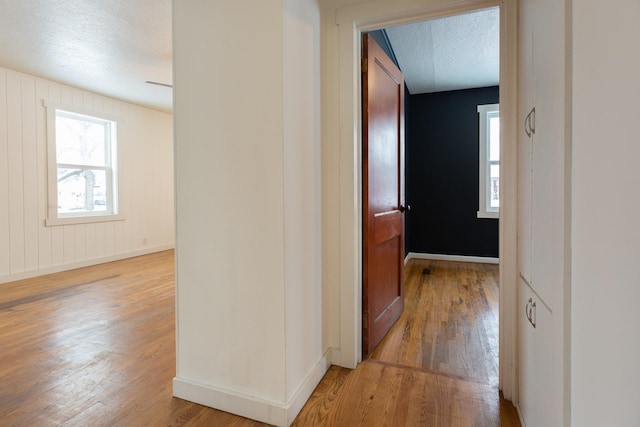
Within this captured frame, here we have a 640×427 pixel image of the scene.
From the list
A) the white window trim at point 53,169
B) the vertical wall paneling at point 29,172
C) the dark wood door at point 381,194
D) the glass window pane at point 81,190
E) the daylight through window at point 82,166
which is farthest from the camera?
the glass window pane at point 81,190

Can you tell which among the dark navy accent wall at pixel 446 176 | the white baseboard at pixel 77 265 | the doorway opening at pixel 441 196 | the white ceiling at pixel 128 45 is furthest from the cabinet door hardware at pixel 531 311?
the white baseboard at pixel 77 265

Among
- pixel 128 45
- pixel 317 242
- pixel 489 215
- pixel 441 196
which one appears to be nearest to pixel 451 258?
pixel 489 215

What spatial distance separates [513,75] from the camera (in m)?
1.64

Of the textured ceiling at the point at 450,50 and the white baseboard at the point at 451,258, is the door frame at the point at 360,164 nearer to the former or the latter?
the textured ceiling at the point at 450,50

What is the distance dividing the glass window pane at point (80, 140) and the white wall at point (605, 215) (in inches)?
222

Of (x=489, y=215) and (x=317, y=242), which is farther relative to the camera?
(x=489, y=215)

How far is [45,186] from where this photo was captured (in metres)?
4.31

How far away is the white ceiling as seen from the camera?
269cm

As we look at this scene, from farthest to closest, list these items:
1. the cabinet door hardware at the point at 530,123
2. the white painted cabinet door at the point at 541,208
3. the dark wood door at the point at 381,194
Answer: the dark wood door at the point at 381,194, the cabinet door hardware at the point at 530,123, the white painted cabinet door at the point at 541,208

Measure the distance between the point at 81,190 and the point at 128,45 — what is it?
261 cm

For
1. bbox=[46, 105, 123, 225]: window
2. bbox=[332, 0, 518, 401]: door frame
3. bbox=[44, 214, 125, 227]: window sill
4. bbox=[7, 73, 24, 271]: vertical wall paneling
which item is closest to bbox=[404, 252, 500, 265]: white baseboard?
bbox=[332, 0, 518, 401]: door frame

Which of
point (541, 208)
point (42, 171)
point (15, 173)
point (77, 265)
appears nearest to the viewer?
point (541, 208)

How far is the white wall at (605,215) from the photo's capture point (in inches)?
27.0

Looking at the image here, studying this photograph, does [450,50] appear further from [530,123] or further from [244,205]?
[244,205]
